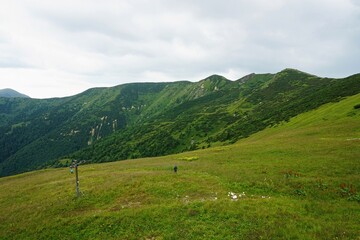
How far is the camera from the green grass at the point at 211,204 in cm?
1862

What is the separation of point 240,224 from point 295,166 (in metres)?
16.7

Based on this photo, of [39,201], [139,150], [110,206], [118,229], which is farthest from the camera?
[139,150]

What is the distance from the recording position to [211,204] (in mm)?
22734

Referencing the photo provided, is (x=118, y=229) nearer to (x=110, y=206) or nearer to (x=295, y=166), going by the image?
(x=110, y=206)

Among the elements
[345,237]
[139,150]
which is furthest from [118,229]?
[139,150]

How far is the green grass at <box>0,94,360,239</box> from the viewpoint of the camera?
1862 centimetres

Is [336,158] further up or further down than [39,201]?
further up

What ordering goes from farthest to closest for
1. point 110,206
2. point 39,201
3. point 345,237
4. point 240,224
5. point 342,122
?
point 342,122, point 39,201, point 110,206, point 240,224, point 345,237

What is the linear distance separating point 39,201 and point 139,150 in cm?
15374

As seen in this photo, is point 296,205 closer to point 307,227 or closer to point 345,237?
point 307,227

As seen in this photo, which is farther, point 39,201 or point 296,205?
point 39,201

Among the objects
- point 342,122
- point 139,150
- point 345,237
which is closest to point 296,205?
point 345,237

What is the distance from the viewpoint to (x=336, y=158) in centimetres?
3262

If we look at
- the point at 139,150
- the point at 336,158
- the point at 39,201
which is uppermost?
the point at 336,158
